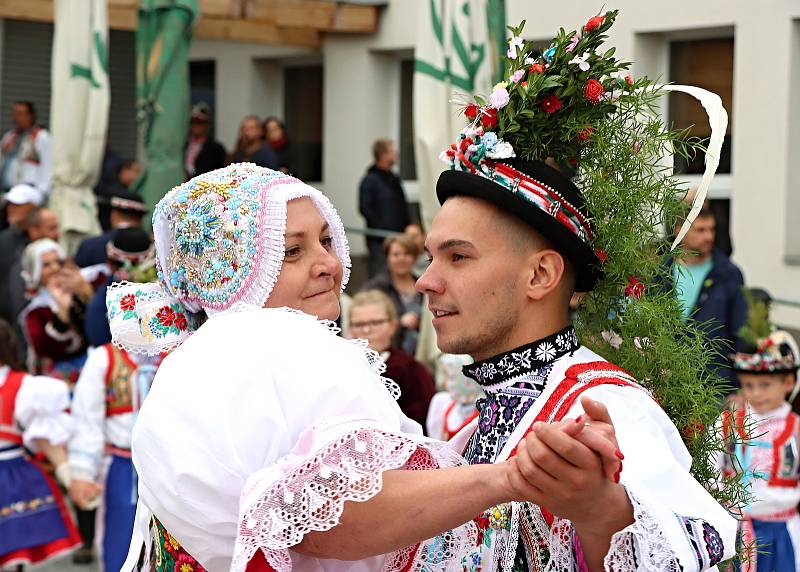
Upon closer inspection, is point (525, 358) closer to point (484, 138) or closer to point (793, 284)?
point (484, 138)

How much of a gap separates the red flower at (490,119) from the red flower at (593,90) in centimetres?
20

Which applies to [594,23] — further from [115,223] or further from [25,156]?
[25,156]

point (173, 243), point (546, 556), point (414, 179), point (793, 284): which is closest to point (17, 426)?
point (173, 243)

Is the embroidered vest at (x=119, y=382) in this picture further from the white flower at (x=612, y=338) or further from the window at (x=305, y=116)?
→ the window at (x=305, y=116)

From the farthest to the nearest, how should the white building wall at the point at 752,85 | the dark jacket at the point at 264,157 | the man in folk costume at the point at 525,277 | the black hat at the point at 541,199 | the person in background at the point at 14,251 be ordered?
the dark jacket at the point at 264,157
the white building wall at the point at 752,85
the person in background at the point at 14,251
the black hat at the point at 541,199
the man in folk costume at the point at 525,277

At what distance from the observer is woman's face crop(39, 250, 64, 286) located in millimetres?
8383

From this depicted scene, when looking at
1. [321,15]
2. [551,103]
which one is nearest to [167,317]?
[551,103]

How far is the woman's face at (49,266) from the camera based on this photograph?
8.38 meters

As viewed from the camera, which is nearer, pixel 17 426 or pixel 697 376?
pixel 697 376

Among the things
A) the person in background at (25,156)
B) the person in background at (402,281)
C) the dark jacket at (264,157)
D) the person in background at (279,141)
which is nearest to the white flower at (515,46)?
the person in background at (402,281)

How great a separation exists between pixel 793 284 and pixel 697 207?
774cm

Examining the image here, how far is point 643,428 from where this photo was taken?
246 cm

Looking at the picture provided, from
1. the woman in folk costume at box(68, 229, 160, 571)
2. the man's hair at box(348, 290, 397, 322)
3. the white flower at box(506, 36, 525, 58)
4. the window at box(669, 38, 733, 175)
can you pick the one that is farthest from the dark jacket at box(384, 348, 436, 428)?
the window at box(669, 38, 733, 175)

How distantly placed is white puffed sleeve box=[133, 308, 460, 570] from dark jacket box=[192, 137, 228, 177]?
10602 mm
